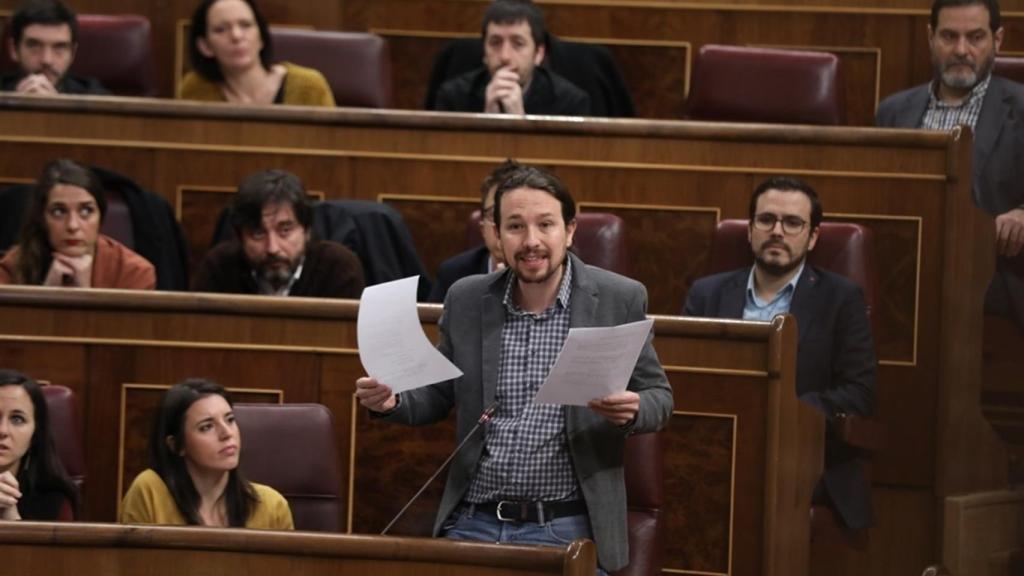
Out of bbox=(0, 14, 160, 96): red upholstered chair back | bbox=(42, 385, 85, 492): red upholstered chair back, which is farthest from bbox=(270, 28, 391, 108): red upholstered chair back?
bbox=(42, 385, 85, 492): red upholstered chair back

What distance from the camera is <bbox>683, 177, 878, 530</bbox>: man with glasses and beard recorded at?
201cm

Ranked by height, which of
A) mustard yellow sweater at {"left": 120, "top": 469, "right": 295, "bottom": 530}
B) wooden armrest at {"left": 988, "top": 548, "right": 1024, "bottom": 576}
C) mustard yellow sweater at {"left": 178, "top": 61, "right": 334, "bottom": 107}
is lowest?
wooden armrest at {"left": 988, "top": 548, "right": 1024, "bottom": 576}

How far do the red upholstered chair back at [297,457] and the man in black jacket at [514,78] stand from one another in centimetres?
83

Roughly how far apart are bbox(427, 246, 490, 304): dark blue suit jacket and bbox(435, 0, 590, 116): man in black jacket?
412mm

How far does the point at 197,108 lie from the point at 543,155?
1.46 feet

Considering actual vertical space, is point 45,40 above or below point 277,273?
above

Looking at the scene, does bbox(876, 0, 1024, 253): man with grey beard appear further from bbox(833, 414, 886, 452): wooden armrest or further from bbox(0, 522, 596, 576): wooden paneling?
bbox(0, 522, 596, 576): wooden paneling

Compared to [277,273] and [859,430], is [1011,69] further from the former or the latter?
[277,273]

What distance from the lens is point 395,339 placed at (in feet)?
4.84

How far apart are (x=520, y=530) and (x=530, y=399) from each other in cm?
11

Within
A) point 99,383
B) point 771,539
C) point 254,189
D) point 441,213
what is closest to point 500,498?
point 771,539

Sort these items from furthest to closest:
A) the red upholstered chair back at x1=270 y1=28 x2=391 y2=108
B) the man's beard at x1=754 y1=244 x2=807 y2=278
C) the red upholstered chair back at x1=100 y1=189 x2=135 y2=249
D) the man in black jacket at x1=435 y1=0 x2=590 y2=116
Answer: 1. the red upholstered chair back at x1=270 y1=28 x2=391 y2=108
2. the man in black jacket at x1=435 y1=0 x2=590 y2=116
3. the red upholstered chair back at x1=100 y1=189 x2=135 y2=249
4. the man's beard at x1=754 y1=244 x2=807 y2=278

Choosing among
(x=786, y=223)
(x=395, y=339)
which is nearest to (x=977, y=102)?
(x=786, y=223)

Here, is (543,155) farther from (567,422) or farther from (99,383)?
(567,422)
